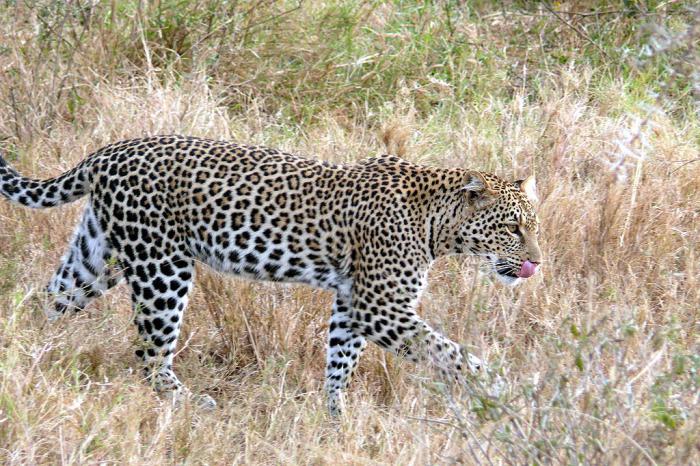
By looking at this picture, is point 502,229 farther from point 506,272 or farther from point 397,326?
point 397,326

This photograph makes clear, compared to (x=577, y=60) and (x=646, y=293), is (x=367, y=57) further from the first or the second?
(x=646, y=293)

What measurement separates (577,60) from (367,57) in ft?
5.50

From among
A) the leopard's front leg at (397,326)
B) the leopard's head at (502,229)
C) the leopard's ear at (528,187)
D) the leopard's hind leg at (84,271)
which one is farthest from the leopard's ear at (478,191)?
the leopard's hind leg at (84,271)

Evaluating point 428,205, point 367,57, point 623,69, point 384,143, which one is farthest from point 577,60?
point 428,205

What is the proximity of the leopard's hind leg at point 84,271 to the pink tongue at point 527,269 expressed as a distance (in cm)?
204

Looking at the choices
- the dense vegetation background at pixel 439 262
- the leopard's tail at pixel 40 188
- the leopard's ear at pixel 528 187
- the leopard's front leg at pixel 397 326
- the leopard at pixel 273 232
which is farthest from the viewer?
the leopard's ear at pixel 528 187

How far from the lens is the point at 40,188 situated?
6.66 m

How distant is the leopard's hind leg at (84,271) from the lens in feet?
21.8

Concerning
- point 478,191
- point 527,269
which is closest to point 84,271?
point 478,191

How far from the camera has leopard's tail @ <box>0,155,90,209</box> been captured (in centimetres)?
664

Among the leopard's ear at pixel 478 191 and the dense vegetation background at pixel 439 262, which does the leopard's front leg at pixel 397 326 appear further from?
the leopard's ear at pixel 478 191

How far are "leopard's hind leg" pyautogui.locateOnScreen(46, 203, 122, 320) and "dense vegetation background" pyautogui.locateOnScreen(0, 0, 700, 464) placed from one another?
0.48 ft

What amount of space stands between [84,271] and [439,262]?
207 centimetres

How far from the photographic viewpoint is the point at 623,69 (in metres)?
10.1
